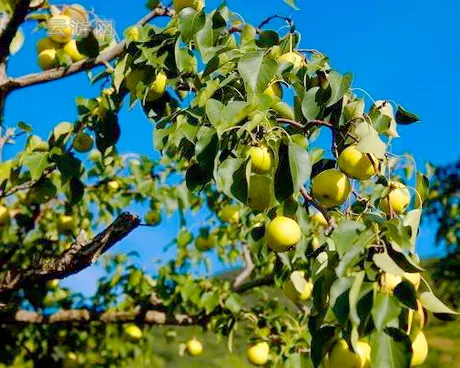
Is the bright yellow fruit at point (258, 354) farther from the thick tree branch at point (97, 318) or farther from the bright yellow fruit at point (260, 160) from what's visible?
the bright yellow fruit at point (260, 160)

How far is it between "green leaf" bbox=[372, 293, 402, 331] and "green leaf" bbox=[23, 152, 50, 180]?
1310 millimetres

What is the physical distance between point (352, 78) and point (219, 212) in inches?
97.4

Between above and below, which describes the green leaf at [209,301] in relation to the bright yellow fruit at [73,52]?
below

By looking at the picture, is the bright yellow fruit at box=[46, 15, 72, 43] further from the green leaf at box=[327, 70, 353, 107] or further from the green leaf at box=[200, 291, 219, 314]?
the green leaf at box=[200, 291, 219, 314]

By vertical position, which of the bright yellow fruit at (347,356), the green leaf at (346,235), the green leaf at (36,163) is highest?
the green leaf at (36,163)

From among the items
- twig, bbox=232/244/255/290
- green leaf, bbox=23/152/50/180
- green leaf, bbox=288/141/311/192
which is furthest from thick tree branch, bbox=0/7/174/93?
twig, bbox=232/244/255/290

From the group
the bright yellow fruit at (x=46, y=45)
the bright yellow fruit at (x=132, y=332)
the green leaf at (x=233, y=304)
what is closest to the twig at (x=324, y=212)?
the bright yellow fruit at (x=46, y=45)

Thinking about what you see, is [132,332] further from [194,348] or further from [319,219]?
[319,219]

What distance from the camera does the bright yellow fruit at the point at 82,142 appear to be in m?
2.11

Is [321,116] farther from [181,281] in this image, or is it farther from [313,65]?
[181,281]

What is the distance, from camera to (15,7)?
2.03m

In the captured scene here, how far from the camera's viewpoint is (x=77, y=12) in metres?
2.30

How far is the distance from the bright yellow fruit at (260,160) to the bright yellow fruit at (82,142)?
982 millimetres

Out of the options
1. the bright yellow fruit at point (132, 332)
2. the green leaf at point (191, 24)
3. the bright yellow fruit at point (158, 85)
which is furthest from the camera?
Result: the bright yellow fruit at point (132, 332)
